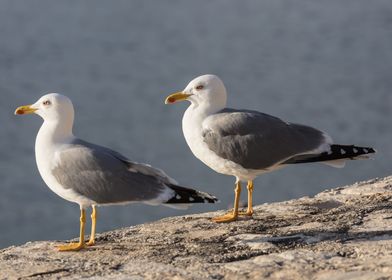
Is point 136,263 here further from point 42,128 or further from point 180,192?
point 42,128

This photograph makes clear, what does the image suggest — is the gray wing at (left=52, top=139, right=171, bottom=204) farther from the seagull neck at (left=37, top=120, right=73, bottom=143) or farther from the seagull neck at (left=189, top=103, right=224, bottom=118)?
the seagull neck at (left=189, top=103, right=224, bottom=118)

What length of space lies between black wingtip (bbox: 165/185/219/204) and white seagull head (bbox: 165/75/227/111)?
1.11m

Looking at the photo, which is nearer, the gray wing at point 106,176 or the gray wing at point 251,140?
the gray wing at point 106,176

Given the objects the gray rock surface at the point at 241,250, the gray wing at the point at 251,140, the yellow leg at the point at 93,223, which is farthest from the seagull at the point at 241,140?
the yellow leg at the point at 93,223

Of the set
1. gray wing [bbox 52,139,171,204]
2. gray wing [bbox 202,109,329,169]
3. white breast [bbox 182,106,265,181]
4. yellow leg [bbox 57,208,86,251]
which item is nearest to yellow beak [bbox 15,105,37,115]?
gray wing [bbox 52,139,171,204]

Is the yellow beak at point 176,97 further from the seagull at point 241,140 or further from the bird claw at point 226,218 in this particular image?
the bird claw at point 226,218

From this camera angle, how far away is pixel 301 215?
736 cm

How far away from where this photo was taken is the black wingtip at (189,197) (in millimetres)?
6414

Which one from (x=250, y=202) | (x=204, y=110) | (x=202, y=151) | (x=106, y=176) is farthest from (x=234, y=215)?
(x=106, y=176)

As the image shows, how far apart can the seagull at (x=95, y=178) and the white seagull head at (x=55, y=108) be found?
48 mm

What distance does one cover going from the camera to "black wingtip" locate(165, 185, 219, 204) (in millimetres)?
6414

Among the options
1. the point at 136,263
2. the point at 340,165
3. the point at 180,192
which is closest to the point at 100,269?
the point at 136,263

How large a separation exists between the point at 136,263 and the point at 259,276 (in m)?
0.97

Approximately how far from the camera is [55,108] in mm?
6852
